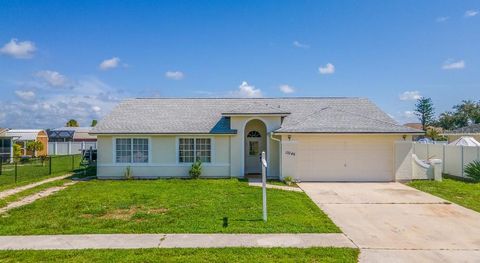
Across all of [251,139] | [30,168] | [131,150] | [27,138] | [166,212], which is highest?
[27,138]

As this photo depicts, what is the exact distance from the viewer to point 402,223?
9211 millimetres

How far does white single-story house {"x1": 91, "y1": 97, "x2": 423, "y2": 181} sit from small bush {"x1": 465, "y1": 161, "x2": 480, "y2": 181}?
382cm

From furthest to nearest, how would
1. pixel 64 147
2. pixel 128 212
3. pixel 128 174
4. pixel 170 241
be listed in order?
pixel 64 147, pixel 128 174, pixel 128 212, pixel 170 241

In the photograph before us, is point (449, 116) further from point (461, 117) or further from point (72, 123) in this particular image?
point (72, 123)

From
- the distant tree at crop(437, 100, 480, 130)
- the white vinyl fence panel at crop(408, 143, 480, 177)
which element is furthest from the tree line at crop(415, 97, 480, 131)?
the white vinyl fence panel at crop(408, 143, 480, 177)

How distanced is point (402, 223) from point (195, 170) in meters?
11.0

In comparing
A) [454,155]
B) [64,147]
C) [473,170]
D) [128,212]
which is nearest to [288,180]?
[128,212]

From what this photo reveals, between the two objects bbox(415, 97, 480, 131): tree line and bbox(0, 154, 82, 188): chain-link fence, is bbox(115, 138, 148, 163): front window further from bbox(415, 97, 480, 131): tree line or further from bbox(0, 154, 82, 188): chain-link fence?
bbox(415, 97, 480, 131): tree line

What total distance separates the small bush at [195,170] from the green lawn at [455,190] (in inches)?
416

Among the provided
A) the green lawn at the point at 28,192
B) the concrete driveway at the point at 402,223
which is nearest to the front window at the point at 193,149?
the green lawn at the point at 28,192

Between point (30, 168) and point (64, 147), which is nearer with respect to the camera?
point (30, 168)

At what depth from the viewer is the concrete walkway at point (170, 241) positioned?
23.3ft

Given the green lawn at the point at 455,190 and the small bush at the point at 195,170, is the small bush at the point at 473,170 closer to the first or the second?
the green lawn at the point at 455,190

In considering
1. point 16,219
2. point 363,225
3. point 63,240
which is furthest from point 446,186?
point 16,219
